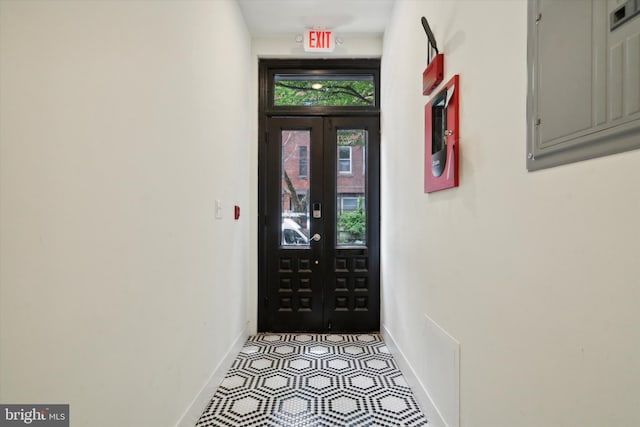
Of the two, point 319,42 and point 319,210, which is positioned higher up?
point 319,42

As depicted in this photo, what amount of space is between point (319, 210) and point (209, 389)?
5.79 ft

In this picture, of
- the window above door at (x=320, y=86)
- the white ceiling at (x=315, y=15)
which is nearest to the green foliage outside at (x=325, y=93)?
the window above door at (x=320, y=86)

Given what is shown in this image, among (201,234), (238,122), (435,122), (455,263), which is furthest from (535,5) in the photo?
(238,122)

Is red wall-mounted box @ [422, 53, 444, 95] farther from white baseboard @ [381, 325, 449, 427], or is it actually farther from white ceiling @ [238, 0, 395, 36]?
white baseboard @ [381, 325, 449, 427]

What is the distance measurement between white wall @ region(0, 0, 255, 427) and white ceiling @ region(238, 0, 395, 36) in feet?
3.26

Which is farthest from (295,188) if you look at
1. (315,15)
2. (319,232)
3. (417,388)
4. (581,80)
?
(581,80)

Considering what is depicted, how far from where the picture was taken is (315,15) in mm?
2842

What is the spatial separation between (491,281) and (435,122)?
2.87 feet

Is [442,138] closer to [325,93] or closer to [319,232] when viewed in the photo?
[319,232]

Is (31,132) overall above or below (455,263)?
above

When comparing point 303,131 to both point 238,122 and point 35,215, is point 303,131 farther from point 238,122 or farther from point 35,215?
point 35,215

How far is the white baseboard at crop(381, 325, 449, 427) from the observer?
166cm

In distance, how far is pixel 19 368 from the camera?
0.82 meters

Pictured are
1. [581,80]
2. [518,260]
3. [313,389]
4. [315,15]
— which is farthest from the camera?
[315,15]
